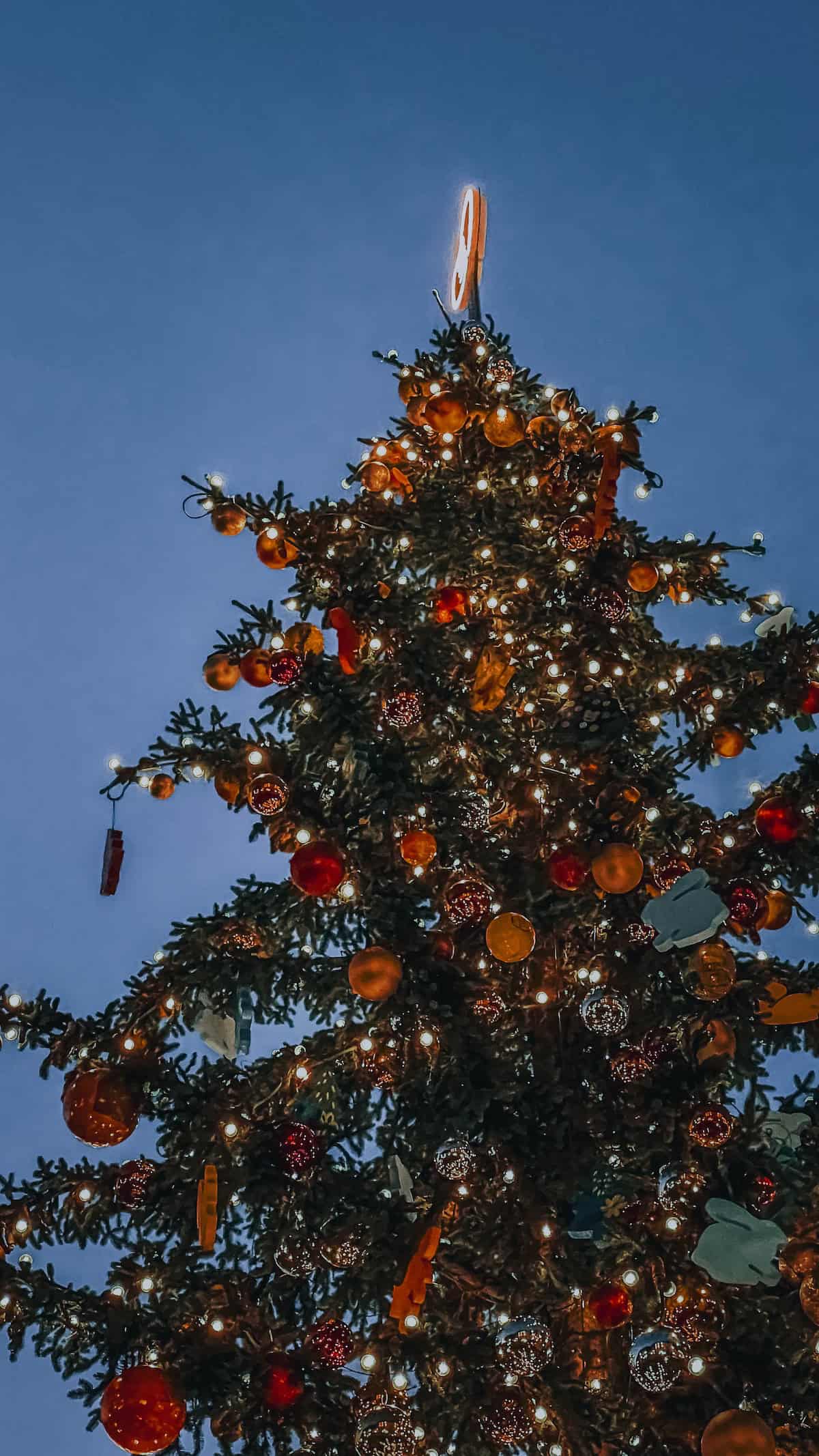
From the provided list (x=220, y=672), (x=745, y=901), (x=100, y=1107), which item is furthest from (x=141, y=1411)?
(x=220, y=672)

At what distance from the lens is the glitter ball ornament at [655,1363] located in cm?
307

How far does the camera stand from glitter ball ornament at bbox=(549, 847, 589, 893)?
13.6ft

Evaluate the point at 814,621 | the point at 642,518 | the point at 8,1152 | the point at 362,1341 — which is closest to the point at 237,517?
the point at 814,621

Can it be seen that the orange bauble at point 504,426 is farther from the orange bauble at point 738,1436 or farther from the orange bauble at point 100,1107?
the orange bauble at point 738,1436

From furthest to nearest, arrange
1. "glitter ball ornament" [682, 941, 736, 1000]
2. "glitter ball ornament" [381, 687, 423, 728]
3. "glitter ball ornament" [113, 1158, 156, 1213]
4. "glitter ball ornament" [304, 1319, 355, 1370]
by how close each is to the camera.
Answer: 1. "glitter ball ornament" [381, 687, 423, 728]
2. "glitter ball ornament" [113, 1158, 156, 1213]
3. "glitter ball ornament" [682, 941, 736, 1000]
4. "glitter ball ornament" [304, 1319, 355, 1370]

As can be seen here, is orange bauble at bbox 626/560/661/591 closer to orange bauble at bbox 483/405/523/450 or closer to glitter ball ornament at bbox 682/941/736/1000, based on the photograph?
orange bauble at bbox 483/405/523/450

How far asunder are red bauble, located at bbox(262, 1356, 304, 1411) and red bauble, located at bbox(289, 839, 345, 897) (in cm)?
147

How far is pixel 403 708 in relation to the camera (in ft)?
14.4

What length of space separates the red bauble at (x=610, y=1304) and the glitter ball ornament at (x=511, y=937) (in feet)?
3.54

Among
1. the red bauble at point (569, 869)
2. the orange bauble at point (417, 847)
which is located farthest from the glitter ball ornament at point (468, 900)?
the red bauble at point (569, 869)

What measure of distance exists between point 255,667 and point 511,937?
1.59 metres

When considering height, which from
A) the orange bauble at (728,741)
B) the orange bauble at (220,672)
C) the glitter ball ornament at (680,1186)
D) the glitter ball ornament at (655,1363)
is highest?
the orange bauble at (220,672)

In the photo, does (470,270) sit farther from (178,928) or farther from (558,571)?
(178,928)

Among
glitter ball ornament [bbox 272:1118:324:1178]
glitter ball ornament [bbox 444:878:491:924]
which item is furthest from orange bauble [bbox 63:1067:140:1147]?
glitter ball ornament [bbox 444:878:491:924]
